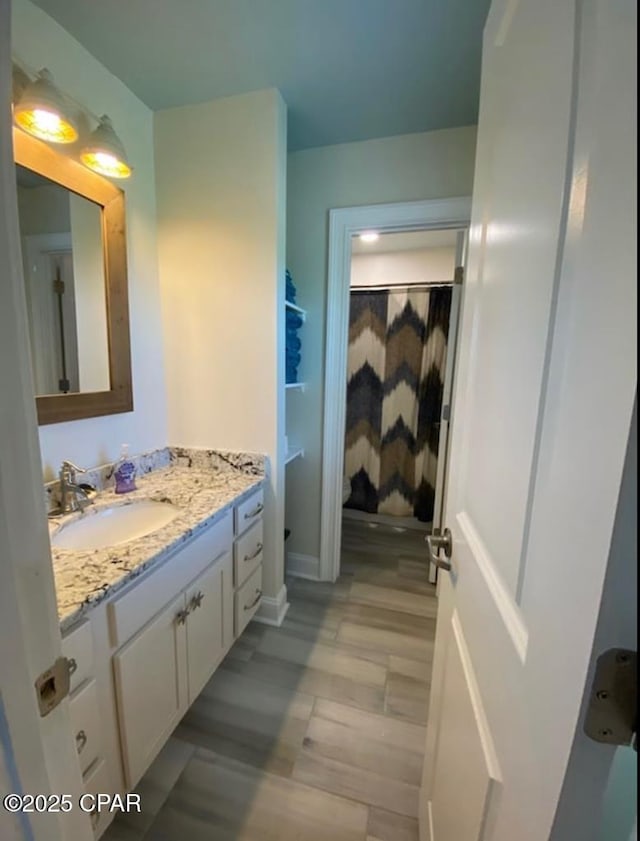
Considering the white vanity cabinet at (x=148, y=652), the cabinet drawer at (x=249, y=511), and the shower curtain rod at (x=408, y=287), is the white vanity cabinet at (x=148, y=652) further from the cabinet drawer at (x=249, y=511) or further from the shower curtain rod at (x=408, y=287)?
the shower curtain rod at (x=408, y=287)

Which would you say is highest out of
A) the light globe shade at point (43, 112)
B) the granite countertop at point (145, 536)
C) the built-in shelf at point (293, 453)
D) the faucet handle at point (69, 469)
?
the light globe shade at point (43, 112)

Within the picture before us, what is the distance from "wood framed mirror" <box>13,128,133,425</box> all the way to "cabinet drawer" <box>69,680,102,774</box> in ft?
2.74

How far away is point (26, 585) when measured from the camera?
16.3 inches

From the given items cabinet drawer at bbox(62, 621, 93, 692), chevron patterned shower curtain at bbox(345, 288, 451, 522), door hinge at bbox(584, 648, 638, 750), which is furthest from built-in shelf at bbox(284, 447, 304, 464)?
door hinge at bbox(584, 648, 638, 750)

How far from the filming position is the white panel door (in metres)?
0.30

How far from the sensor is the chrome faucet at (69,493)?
123cm

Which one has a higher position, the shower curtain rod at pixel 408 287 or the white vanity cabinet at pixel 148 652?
the shower curtain rod at pixel 408 287

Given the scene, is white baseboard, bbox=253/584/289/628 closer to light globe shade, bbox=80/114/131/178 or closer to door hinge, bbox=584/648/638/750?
door hinge, bbox=584/648/638/750

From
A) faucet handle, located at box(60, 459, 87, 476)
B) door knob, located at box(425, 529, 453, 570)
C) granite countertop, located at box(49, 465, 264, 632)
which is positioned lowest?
granite countertop, located at box(49, 465, 264, 632)

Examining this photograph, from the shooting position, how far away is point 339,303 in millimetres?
1961

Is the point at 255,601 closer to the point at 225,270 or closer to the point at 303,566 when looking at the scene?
the point at 303,566

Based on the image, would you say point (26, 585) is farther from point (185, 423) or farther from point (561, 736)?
point (185, 423)

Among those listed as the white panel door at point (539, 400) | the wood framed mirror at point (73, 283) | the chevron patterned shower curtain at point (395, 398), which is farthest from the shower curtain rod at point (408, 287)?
the white panel door at point (539, 400)

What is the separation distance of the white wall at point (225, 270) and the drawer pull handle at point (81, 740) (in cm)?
104
